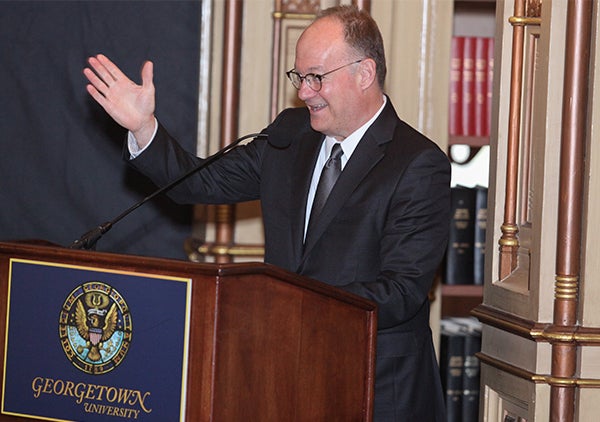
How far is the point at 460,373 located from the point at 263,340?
7.38ft

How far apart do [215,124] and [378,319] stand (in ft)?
5.57

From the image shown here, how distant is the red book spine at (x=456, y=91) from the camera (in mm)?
4137

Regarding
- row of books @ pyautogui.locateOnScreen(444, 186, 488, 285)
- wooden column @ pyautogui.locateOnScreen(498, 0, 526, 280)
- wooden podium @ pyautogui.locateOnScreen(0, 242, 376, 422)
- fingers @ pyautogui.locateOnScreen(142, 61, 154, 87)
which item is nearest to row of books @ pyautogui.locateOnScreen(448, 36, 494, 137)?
row of books @ pyautogui.locateOnScreen(444, 186, 488, 285)

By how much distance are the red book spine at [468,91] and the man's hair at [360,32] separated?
59.7 inches

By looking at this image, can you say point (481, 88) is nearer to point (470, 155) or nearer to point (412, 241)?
point (470, 155)

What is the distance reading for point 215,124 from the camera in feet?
12.6

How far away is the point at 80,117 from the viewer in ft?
13.1

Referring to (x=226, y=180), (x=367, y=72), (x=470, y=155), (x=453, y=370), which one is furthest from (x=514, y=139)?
(x=470, y=155)

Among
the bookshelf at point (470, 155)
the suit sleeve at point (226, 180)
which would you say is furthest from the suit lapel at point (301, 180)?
the bookshelf at point (470, 155)

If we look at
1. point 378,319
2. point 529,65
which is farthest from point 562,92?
point 378,319

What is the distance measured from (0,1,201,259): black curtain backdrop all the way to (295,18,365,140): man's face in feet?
4.86

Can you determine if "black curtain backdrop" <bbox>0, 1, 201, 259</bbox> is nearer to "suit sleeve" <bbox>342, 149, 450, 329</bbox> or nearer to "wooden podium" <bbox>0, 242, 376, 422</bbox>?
"suit sleeve" <bbox>342, 149, 450, 329</bbox>

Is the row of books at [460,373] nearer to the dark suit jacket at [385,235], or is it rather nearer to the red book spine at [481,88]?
the red book spine at [481,88]

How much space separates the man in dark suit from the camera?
245cm
